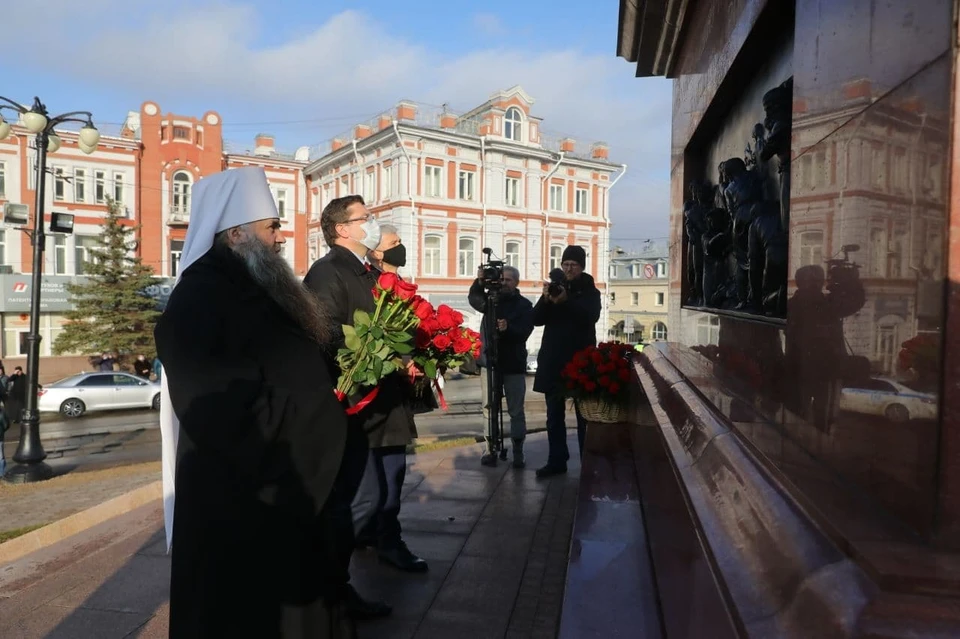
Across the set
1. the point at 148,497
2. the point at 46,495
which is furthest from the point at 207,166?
the point at 148,497

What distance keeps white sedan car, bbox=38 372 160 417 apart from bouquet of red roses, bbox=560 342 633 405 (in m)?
17.0

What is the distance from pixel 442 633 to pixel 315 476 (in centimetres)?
124

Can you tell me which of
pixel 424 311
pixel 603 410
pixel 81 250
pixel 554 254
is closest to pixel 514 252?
pixel 554 254

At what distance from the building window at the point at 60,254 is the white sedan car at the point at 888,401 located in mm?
34669

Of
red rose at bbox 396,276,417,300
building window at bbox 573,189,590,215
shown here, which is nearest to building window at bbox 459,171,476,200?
building window at bbox 573,189,590,215

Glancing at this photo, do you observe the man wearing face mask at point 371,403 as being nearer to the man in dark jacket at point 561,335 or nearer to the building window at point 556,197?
the man in dark jacket at point 561,335

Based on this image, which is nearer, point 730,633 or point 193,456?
point 730,633

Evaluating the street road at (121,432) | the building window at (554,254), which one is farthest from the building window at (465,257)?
the street road at (121,432)

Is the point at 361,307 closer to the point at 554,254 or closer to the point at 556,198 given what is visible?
the point at 554,254

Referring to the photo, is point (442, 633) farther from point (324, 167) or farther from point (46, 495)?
point (324, 167)

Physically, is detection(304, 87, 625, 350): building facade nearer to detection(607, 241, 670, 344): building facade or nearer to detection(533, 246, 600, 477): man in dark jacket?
detection(607, 241, 670, 344): building facade

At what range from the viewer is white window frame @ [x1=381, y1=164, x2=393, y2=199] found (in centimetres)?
3272

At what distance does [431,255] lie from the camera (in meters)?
33.3

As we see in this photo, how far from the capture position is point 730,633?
4.39 feet
